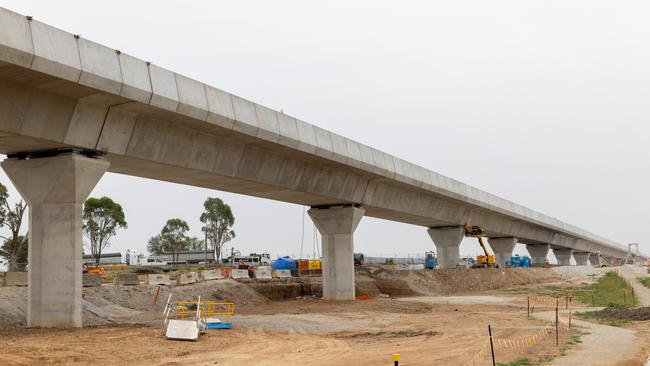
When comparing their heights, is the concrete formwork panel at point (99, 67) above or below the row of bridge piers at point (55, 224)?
above

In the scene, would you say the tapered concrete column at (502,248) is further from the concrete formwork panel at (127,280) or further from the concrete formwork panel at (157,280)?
the concrete formwork panel at (127,280)

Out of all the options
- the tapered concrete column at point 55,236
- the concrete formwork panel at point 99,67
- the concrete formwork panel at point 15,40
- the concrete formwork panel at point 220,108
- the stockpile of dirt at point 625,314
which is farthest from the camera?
the stockpile of dirt at point 625,314

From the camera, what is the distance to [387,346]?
18938 mm

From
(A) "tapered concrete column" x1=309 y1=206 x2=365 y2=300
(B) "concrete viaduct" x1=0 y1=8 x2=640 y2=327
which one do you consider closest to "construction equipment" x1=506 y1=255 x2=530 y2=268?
(A) "tapered concrete column" x1=309 y1=206 x2=365 y2=300

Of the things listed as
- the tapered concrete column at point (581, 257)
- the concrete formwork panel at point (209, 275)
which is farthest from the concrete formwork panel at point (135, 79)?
the tapered concrete column at point (581, 257)

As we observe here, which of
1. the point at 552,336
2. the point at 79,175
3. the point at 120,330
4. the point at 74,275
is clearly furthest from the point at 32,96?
the point at 552,336

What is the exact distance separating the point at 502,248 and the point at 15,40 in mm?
74222

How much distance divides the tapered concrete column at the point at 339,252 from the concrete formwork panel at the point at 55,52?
76.5 feet

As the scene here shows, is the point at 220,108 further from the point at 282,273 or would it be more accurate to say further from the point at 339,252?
the point at 282,273

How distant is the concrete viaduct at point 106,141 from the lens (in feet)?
62.3

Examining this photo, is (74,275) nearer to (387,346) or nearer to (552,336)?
(387,346)

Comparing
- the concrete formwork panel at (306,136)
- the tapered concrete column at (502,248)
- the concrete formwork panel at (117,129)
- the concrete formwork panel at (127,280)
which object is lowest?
the concrete formwork panel at (127,280)

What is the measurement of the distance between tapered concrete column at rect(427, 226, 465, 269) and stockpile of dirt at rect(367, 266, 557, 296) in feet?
8.33

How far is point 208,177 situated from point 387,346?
12.9m
